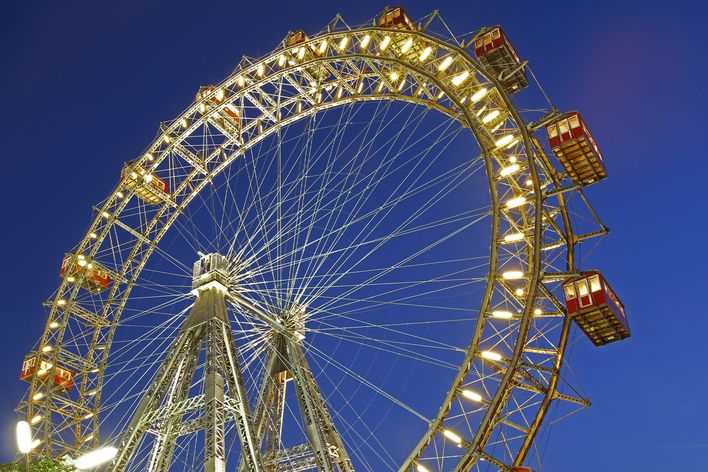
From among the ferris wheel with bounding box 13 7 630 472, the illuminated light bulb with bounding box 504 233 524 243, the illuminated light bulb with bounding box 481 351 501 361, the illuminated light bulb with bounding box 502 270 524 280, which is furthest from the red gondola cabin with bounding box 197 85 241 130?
the illuminated light bulb with bounding box 481 351 501 361

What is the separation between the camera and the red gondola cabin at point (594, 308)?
21.3 m

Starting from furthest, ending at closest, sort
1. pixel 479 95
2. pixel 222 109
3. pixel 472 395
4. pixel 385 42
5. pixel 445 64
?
1. pixel 222 109
2. pixel 385 42
3. pixel 445 64
4. pixel 479 95
5. pixel 472 395

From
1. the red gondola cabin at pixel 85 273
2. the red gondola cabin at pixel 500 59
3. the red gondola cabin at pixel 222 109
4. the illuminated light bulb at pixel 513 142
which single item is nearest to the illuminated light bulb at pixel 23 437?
the illuminated light bulb at pixel 513 142

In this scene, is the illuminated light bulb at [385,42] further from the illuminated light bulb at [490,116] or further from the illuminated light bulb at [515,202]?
the illuminated light bulb at [515,202]

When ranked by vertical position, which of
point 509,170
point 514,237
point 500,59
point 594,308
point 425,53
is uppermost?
point 425,53

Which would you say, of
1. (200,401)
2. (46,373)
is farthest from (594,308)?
(46,373)

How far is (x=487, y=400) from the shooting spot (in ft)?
70.0

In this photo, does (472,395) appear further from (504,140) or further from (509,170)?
(504,140)

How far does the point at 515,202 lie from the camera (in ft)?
75.3

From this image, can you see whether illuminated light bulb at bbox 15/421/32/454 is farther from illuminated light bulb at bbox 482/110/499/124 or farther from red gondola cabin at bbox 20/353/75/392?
red gondola cabin at bbox 20/353/75/392

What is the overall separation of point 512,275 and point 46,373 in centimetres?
1961

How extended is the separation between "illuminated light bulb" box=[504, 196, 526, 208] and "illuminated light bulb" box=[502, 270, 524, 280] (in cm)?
210

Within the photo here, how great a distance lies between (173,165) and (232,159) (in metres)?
2.70

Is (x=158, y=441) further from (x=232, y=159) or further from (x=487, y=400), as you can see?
(x=232, y=159)
